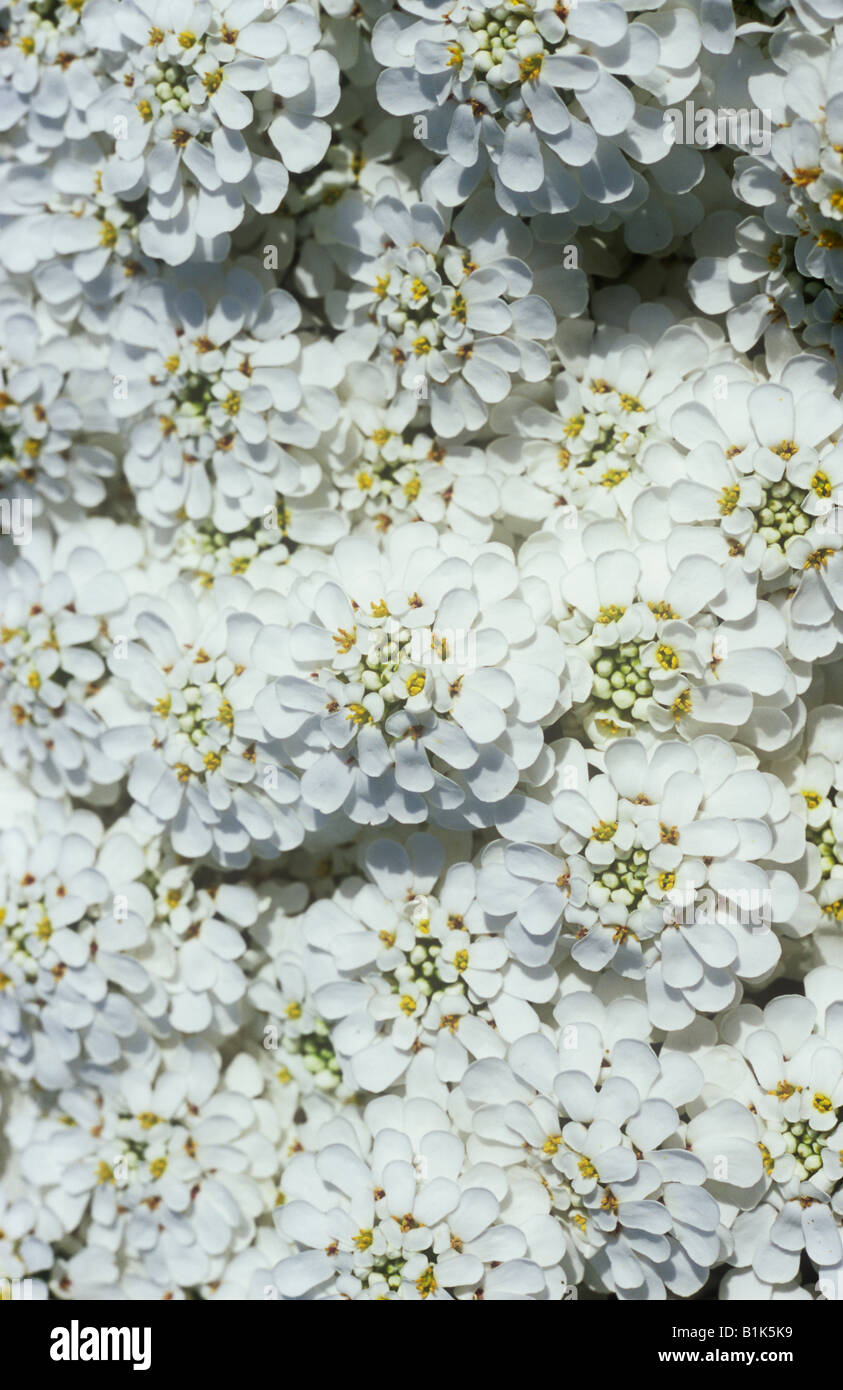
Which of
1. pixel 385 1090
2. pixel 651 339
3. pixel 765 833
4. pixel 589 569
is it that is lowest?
pixel 385 1090

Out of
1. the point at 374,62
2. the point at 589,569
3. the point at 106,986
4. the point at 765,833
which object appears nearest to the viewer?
the point at 765,833

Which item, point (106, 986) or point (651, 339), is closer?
point (651, 339)

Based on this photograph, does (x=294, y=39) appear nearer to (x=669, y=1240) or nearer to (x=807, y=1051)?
(x=807, y=1051)

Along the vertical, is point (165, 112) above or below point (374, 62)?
below

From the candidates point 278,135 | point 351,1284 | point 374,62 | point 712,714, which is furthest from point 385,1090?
point 374,62

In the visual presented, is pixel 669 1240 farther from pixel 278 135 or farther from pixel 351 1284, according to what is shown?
pixel 278 135

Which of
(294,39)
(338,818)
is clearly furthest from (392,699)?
(294,39)

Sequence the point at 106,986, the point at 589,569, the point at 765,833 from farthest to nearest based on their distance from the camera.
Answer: the point at 106,986 < the point at 589,569 < the point at 765,833
